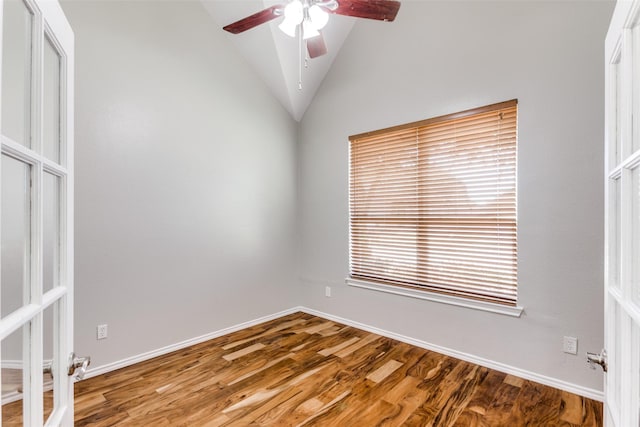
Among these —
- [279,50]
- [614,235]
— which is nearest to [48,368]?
[614,235]

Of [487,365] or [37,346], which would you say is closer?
[37,346]

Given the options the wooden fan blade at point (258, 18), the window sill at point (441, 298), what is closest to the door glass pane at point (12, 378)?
the wooden fan blade at point (258, 18)

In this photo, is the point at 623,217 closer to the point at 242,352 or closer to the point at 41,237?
the point at 41,237

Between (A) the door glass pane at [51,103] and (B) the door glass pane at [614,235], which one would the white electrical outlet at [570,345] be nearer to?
(B) the door glass pane at [614,235]

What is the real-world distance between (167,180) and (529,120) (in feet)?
9.30

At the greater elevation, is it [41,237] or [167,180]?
[167,180]

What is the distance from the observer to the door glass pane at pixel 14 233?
59 cm

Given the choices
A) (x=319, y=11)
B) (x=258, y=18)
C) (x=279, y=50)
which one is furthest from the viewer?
(x=279, y=50)

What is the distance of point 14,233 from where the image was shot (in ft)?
2.08

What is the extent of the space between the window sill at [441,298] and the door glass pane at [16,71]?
2733 millimetres

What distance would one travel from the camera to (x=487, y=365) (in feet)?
8.06

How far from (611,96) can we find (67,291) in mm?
1689

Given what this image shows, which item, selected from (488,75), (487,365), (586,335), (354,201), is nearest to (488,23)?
(488,75)

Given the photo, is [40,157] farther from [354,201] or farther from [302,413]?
[354,201]
